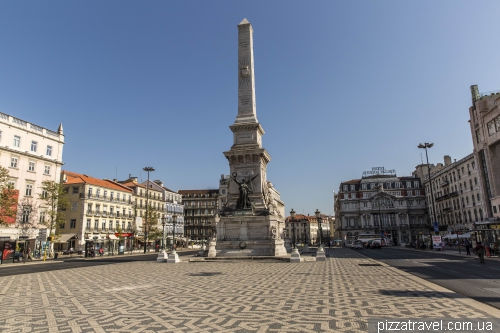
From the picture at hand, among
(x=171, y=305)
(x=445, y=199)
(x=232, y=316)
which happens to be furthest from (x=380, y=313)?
(x=445, y=199)

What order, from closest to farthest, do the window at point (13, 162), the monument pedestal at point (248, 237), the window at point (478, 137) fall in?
1. the monument pedestal at point (248, 237)
2. the window at point (13, 162)
3. the window at point (478, 137)

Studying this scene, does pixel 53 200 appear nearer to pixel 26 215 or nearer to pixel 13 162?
pixel 26 215

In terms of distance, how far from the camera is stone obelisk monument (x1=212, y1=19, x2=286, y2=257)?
27.0 metres

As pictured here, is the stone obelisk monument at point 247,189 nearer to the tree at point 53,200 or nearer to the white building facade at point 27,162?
the tree at point 53,200

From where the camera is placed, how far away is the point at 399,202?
94625mm

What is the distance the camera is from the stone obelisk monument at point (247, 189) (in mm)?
27031

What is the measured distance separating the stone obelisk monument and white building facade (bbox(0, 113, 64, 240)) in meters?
26.6

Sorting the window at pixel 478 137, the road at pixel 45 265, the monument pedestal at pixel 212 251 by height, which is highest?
the window at pixel 478 137

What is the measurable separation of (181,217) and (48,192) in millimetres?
47555

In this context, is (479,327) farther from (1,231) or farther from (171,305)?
(1,231)

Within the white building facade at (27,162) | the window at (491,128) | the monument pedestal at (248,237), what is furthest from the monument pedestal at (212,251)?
the window at (491,128)

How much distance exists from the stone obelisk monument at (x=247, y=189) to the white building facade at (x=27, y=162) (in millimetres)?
26576

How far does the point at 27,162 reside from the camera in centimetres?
4116

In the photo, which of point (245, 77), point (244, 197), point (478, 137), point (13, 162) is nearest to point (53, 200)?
point (13, 162)
